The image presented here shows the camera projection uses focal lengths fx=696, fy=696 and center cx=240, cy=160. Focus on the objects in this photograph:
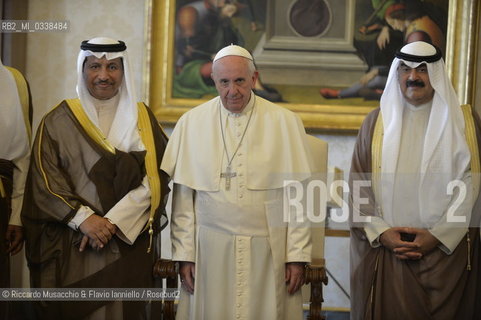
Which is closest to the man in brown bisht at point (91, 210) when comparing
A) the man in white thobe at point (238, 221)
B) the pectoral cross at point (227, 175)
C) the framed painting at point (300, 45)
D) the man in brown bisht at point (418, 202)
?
the man in white thobe at point (238, 221)

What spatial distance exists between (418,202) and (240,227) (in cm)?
118

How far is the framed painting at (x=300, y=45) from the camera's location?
621 cm

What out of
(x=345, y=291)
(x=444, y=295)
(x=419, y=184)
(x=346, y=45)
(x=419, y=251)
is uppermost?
(x=346, y=45)

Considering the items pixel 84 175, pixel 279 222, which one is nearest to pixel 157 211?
pixel 84 175

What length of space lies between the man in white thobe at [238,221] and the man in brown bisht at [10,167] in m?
1.02

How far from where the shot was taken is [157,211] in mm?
4023

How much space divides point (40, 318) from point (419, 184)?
7.87 feet

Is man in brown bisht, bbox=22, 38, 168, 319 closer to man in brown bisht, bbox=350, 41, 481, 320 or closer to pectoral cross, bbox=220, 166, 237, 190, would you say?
pectoral cross, bbox=220, 166, 237, 190

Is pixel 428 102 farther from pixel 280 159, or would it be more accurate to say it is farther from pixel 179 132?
pixel 179 132

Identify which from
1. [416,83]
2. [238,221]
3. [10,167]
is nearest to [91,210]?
[10,167]

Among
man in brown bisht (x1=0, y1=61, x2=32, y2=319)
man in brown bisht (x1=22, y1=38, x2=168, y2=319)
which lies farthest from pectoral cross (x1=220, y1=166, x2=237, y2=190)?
man in brown bisht (x1=0, y1=61, x2=32, y2=319)

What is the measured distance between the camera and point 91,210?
389cm

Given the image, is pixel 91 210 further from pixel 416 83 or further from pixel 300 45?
pixel 300 45

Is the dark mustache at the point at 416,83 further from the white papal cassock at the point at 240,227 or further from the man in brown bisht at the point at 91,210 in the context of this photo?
the man in brown bisht at the point at 91,210
